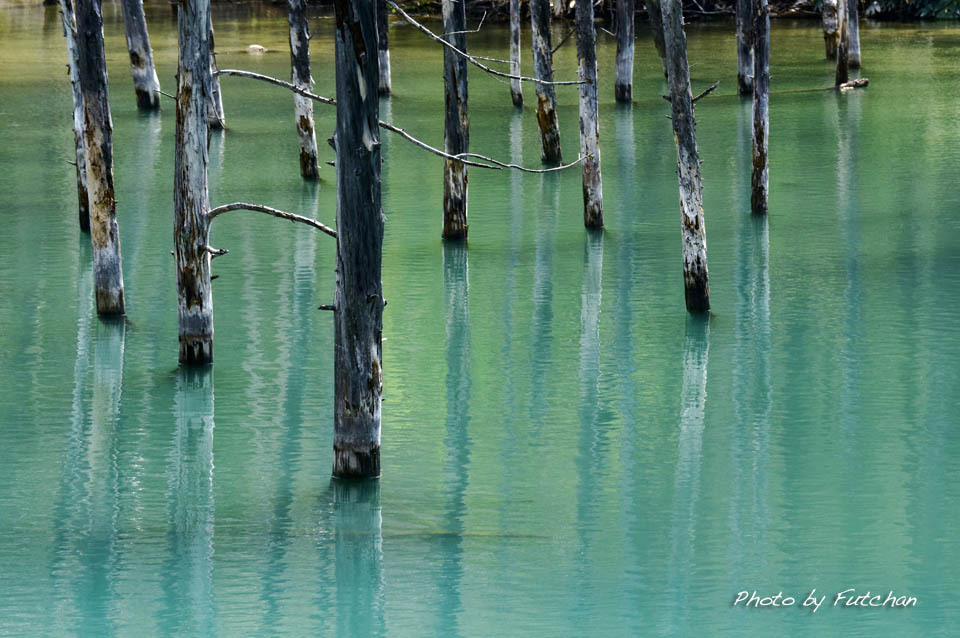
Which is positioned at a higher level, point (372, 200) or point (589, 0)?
point (589, 0)

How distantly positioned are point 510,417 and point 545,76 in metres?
8.93

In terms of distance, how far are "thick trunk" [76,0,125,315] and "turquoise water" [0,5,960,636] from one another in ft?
3.44

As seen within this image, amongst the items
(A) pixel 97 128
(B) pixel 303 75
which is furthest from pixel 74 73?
Answer: (B) pixel 303 75

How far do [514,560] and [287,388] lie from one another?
3794mm

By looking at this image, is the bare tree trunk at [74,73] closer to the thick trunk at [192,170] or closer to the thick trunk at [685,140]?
the thick trunk at [192,170]

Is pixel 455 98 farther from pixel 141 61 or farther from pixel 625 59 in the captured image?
pixel 141 61

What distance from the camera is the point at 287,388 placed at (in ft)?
37.4

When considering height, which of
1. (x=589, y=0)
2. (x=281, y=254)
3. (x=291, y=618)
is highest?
(x=589, y=0)

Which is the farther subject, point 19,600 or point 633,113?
point 633,113

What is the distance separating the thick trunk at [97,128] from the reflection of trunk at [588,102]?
4.96 metres

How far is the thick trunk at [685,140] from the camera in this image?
11984 millimetres

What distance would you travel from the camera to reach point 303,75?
19.3 m

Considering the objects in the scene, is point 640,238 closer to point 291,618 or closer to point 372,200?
point 372,200

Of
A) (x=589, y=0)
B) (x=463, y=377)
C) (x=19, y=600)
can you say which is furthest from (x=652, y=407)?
(x=589, y=0)
